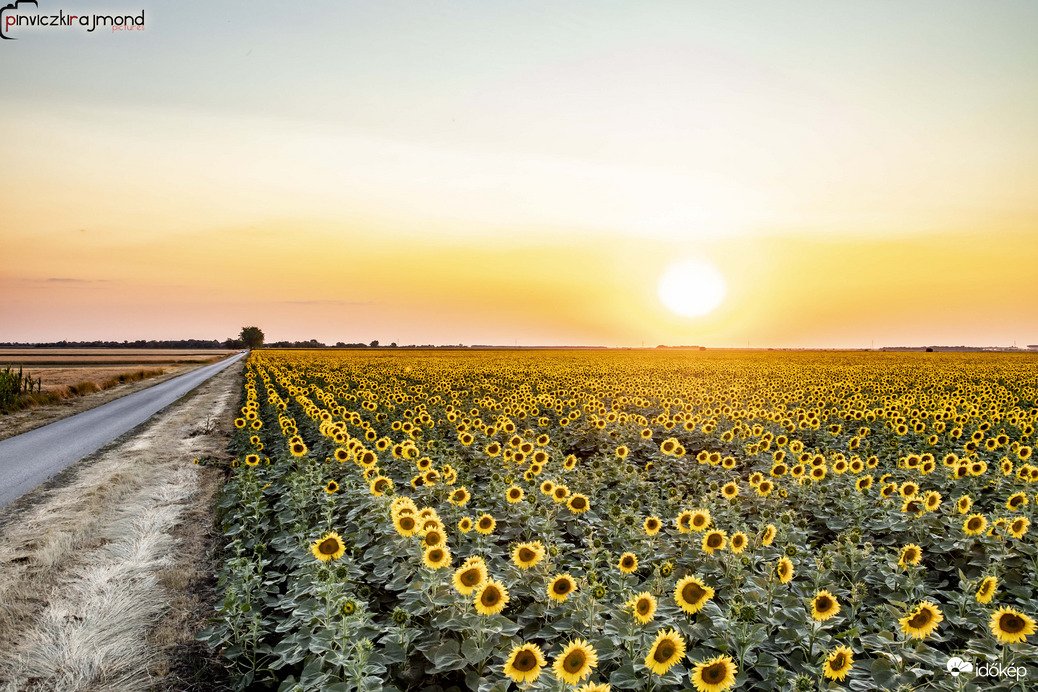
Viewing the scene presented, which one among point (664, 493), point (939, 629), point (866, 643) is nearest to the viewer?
point (866, 643)

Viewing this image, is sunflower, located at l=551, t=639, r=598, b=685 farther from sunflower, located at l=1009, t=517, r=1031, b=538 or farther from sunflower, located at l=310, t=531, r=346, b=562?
sunflower, located at l=1009, t=517, r=1031, b=538

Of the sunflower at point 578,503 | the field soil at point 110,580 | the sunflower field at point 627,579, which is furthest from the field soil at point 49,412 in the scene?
the sunflower at point 578,503

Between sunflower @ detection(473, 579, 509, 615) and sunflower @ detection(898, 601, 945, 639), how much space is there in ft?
9.01

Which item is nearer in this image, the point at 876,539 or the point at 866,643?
the point at 866,643

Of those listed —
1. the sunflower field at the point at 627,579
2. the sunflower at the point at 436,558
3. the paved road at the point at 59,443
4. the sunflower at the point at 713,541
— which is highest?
the sunflower at the point at 436,558

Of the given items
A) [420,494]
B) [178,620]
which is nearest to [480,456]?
[420,494]

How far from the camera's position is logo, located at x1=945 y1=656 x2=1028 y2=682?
3.58 metres

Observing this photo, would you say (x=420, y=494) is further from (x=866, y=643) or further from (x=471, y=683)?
(x=866, y=643)

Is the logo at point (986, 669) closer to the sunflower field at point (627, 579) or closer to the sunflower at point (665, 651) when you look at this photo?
the sunflower field at point (627, 579)

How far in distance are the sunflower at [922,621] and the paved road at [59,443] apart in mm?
12425

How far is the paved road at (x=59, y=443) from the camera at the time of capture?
11.2 meters

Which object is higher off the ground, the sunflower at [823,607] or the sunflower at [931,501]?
the sunflower at [931,501]

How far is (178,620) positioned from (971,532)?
791 centimetres

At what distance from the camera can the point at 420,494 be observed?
805 centimetres
